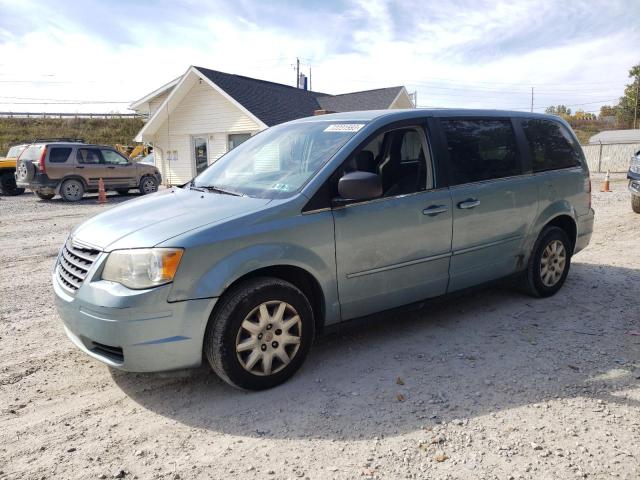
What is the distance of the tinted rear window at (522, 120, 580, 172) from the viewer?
499cm

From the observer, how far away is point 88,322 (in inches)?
121

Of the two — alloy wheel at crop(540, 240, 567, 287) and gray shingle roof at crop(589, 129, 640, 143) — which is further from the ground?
gray shingle roof at crop(589, 129, 640, 143)

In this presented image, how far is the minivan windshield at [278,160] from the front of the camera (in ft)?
12.2

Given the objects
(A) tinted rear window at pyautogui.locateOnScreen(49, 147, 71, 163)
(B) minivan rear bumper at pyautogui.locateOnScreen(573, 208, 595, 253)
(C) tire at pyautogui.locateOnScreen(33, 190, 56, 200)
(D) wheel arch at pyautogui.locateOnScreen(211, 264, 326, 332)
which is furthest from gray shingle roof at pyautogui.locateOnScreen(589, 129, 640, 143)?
(D) wheel arch at pyautogui.locateOnScreen(211, 264, 326, 332)

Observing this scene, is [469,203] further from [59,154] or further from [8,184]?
[8,184]

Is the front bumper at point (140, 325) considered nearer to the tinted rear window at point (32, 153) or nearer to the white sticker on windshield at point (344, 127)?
the white sticker on windshield at point (344, 127)

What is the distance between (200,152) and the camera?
2225 centimetres

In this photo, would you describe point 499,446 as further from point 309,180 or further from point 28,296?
point 28,296

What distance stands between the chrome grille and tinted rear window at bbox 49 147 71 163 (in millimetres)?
14080

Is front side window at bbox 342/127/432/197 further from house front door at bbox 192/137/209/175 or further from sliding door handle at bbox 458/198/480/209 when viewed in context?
house front door at bbox 192/137/209/175

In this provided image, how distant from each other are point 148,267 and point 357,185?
4.80 feet

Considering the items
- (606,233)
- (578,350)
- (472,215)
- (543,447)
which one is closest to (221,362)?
(543,447)

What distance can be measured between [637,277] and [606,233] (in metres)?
3.10

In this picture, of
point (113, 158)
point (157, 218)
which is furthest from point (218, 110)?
point (157, 218)
